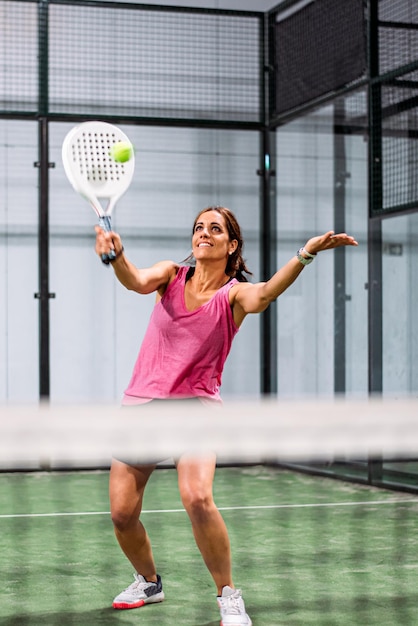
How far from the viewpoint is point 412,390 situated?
7.96m

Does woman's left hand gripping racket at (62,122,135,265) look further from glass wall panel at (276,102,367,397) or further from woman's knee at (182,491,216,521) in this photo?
glass wall panel at (276,102,367,397)

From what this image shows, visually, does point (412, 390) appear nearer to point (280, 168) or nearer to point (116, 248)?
point (280, 168)

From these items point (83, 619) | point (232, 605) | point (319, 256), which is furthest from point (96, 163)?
point (319, 256)

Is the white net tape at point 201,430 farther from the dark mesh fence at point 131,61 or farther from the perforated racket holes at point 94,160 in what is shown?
the dark mesh fence at point 131,61

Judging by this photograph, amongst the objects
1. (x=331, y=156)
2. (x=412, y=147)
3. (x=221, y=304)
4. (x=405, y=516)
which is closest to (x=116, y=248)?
(x=221, y=304)

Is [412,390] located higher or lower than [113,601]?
higher

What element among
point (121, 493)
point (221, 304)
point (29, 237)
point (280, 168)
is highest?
point (280, 168)

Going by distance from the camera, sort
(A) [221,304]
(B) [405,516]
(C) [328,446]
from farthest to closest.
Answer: (B) [405,516], (A) [221,304], (C) [328,446]

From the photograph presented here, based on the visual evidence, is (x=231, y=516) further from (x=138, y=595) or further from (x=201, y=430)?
(x=201, y=430)

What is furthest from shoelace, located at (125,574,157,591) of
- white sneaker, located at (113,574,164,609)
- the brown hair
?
the brown hair

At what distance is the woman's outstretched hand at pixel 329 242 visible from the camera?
11.0 ft

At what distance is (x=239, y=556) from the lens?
5.22 metres

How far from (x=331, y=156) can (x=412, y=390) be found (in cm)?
190

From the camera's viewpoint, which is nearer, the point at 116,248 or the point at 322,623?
the point at 116,248
